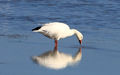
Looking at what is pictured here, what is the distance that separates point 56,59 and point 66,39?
2.10 meters

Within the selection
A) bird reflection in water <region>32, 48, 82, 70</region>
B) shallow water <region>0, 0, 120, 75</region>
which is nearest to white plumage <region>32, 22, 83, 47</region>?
Result: shallow water <region>0, 0, 120, 75</region>

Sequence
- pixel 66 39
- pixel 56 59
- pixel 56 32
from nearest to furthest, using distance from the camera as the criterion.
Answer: pixel 56 59 → pixel 56 32 → pixel 66 39

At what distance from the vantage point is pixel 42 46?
36.2 ft

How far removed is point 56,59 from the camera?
9945 millimetres

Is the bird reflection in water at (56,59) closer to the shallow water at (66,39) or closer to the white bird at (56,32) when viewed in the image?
the shallow water at (66,39)

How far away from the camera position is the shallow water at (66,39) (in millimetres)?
9195

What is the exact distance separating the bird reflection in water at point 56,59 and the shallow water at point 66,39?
0.42 feet

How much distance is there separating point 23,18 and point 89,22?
2.14m

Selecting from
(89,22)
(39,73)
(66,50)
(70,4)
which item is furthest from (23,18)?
(39,73)

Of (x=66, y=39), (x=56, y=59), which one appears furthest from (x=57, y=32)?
(x=56, y=59)

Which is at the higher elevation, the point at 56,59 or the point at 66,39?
the point at 56,59

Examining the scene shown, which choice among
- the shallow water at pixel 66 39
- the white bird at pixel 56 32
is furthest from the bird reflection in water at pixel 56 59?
the white bird at pixel 56 32

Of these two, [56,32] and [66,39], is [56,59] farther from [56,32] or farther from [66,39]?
[66,39]

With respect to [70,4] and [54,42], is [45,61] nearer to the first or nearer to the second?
[54,42]
